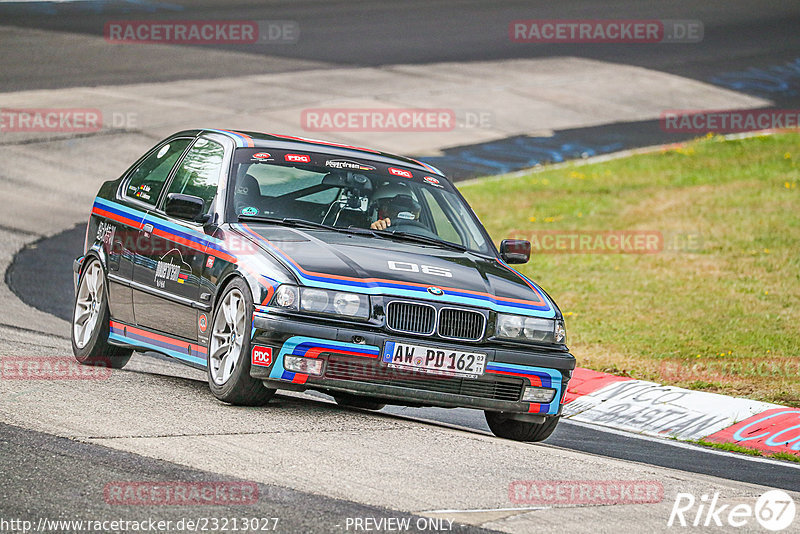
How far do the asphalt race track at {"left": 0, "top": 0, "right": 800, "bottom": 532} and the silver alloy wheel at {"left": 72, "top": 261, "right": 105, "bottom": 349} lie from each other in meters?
0.39

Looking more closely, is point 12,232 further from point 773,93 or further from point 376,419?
point 773,93

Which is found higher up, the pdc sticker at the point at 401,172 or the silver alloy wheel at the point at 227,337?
the pdc sticker at the point at 401,172

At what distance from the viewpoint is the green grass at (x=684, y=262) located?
38.2 feet

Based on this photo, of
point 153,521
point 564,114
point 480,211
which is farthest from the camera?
point 564,114

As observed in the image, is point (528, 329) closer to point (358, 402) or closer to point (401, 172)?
point (358, 402)

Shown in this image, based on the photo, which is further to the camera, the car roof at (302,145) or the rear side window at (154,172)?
the rear side window at (154,172)

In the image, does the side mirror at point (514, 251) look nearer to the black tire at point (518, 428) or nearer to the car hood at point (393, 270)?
the car hood at point (393, 270)

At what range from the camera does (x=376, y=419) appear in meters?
7.68

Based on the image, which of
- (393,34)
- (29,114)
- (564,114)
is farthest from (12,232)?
(393,34)

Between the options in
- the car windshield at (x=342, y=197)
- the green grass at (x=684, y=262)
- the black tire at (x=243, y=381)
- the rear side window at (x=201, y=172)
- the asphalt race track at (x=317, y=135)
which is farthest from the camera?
the green grass at (x=684, y=262)

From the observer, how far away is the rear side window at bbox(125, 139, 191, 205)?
8936mm

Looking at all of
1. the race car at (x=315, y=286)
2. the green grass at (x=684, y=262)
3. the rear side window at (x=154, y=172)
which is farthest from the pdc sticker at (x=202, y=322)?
the green grass at (x=684, y=262)

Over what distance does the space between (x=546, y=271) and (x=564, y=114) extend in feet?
35.2

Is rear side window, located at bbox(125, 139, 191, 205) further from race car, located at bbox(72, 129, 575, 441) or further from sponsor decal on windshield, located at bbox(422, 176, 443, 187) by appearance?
sponsor decal on windshield, located at bbox(422, 176, 443, 187)
